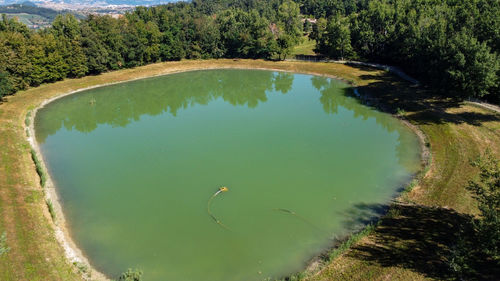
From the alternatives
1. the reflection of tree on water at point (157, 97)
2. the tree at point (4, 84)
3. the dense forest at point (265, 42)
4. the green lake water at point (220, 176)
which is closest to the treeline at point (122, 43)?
the tree at point (4, 84)

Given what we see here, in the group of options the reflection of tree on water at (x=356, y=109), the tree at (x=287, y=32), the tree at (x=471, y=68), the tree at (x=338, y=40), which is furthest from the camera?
the tree at (x=287, y=32)

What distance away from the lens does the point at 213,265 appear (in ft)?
60.8

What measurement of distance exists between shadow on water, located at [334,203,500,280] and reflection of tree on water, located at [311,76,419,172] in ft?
22.8

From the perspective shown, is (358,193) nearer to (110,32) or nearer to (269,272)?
(269,272)

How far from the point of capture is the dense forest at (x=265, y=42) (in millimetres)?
37031

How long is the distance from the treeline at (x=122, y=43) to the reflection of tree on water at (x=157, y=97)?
278 inches

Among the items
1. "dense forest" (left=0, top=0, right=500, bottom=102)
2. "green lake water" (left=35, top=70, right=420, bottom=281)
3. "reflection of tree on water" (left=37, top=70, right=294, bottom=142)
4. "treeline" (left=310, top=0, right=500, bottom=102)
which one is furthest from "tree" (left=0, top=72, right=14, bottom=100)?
"treeline" (left=310, top=0, right=500, bottom=102)

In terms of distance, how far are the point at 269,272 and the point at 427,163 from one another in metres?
18.3

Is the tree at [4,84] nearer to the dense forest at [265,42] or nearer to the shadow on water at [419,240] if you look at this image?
the dense forest at [265,42]

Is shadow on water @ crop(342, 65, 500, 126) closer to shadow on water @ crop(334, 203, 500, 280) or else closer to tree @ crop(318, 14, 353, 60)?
tree @ crop(318, 14, 353, 60)

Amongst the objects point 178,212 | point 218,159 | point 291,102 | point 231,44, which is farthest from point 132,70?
point 178,212

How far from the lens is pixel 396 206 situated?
2261cm

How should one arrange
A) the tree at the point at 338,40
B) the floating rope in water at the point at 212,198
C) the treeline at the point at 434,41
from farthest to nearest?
the tree at the point at 338,40
the treeline at the point at 434,41
the floating rope in water at the point at 212,198

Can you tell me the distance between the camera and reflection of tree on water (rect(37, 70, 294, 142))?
43.2 meters
